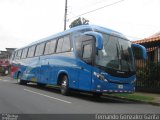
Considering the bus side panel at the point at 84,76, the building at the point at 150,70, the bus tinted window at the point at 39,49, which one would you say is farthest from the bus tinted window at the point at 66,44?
the building at the point at 150,70

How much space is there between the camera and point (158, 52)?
21266 millimetres

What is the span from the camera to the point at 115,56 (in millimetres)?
14531

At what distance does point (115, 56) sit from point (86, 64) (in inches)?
51.4

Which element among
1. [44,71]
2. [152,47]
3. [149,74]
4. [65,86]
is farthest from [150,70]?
[44,71]

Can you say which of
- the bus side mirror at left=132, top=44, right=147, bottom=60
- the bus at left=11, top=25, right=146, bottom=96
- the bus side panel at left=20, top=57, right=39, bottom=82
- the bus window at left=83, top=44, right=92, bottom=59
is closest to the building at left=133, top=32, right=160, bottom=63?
the bus side mirror at left=132, top=44, right=147, bottom=60

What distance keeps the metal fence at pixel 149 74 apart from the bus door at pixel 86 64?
21.5 feet

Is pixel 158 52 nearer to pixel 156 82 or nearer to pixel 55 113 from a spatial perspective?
pixel 156 82

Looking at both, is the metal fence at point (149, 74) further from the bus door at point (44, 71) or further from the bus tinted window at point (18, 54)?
the bus tinted window at point (18, 54)

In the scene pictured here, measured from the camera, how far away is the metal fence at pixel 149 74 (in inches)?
790

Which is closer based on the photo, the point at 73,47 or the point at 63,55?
the point at 73,47

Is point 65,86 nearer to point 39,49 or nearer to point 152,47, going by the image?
point 39,49

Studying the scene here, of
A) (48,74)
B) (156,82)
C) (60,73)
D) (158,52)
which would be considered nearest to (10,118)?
(60,73)

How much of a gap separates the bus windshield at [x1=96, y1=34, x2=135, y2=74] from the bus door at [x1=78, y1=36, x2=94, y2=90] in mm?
497

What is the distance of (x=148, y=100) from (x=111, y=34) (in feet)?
11.5
